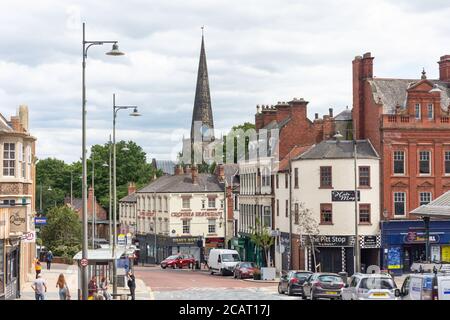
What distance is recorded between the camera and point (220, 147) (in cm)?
12481

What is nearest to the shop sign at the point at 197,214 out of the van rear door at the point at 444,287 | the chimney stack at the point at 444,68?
the chimney stack at the point at 444,68

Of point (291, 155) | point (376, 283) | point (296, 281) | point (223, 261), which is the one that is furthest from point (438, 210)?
point (291, 155)

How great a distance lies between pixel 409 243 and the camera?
64375mm

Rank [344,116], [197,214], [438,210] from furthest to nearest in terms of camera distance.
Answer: [197,214], [344,116], [438,210]

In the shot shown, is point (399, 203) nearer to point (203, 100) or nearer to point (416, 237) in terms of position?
point (416, 237)

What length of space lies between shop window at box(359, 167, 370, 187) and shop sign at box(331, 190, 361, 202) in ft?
3.73

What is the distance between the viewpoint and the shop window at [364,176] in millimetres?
64500

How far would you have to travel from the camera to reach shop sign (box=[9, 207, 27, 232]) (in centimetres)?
3806

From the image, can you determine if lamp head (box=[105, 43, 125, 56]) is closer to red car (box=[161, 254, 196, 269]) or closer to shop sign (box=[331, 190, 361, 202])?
shop sign (box=[331, 190, 361, 202])

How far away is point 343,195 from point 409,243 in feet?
20.3

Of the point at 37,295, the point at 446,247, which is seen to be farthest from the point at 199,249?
the point at 37,295

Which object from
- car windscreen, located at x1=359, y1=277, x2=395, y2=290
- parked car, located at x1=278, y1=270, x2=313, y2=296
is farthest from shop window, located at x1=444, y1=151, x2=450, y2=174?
car windscreen, located at x1=359, y1=277, x2=395, y2=290

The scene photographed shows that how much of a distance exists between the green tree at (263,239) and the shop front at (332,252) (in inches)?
242

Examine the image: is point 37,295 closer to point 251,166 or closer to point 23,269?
point 23,269
